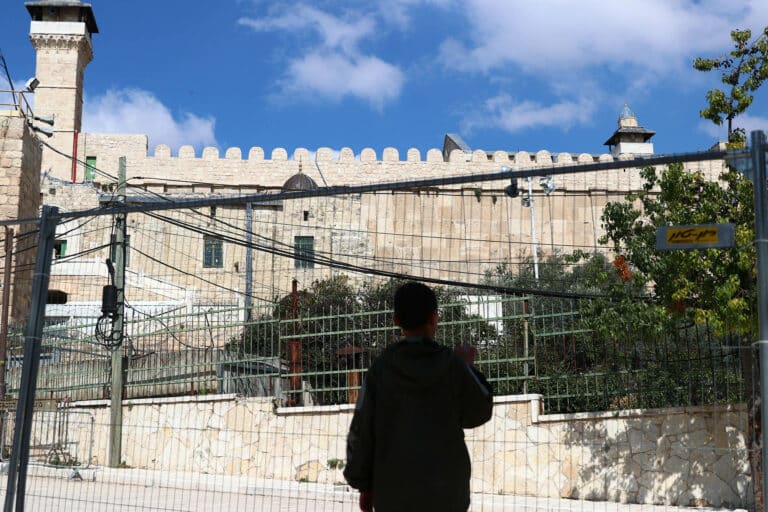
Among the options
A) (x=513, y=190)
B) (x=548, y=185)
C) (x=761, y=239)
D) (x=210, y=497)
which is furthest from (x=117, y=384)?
(x=761, y=239)

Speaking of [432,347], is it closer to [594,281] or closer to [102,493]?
[594,281]

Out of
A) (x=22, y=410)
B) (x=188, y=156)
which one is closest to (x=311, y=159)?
(x=188, y=156)

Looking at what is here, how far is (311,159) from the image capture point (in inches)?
1638

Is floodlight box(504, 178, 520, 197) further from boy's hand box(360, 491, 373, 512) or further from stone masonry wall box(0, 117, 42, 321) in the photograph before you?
stone masonry wall box(0, 117, 42, 321)

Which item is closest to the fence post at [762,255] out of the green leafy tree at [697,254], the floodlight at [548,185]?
the floodlight at [548,185]

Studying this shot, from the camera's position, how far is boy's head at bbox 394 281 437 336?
2.83m

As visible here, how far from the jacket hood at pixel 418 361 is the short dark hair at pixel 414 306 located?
6 centimetres

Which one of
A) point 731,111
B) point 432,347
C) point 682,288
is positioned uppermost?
point 731,111

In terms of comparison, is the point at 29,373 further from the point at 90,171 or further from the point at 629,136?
the point at 629,136

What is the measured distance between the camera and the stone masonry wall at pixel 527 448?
838 cm

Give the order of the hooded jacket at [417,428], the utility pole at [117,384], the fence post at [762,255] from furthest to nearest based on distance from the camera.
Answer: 1. the utility pole at [117,384]
2. the fence post at [762,255]
3. the hooded jacket at [417,428]

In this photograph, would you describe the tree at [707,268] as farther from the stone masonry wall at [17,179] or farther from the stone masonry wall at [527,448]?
the stone masonry wall at [17,179]

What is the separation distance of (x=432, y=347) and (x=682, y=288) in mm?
5660

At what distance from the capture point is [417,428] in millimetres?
2707
